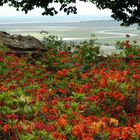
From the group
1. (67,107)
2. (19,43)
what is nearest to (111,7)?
(19,43)

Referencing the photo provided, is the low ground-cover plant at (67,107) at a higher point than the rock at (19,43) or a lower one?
lower

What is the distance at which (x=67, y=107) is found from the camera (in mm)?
7156

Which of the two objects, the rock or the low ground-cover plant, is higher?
the rock

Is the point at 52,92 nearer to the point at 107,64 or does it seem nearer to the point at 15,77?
the point at 15,77

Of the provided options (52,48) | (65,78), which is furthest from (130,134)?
(52,48)

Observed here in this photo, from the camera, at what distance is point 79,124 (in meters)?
6.31

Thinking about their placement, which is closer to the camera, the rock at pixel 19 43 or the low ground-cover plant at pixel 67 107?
the low ground-cover plant at pixel 67 107

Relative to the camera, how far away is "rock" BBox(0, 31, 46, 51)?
15.0 meters

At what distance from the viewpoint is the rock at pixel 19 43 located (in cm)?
1498

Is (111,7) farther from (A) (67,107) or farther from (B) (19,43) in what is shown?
(A) (67,107)

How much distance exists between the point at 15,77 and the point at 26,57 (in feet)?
10.7

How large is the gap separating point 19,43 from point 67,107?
345 inches

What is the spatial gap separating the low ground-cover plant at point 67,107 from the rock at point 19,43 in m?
3.40

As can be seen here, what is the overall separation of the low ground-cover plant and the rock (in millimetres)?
3404
